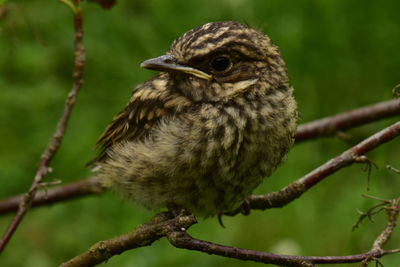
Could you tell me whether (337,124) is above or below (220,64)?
above

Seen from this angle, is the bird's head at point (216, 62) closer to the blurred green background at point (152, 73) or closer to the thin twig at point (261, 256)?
the thin twig at point (261, 256)

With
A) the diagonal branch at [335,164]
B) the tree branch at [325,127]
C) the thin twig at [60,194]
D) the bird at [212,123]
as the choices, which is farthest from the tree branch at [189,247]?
the thin twig at [60,194]

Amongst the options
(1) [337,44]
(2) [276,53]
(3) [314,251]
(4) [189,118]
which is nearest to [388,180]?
(3) [314,251]

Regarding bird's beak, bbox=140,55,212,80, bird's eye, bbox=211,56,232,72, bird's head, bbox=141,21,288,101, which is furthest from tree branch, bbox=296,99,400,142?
bird's beak, bbox=140,55,212,80

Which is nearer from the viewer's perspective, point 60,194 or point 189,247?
point 189,247

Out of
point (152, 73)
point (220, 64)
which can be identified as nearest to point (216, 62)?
point (220, 64)

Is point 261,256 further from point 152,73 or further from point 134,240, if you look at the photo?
point 152,73

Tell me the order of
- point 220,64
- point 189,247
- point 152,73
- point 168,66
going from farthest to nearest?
point 152,73 < point 220,64 < point 168,66 < point 189,247

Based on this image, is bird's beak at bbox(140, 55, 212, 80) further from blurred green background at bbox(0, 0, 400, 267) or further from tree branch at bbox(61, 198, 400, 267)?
blurred green background at bbox(0, 0, 400, 267)
